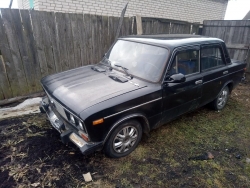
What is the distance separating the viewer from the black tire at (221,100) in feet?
14.3

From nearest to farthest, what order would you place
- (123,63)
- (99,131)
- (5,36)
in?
1. (99,131)
2. (123,63)
3. (5,36)

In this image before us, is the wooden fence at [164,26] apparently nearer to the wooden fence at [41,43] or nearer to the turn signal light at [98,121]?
the wooden fence at [41,43]

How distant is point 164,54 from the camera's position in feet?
9.67

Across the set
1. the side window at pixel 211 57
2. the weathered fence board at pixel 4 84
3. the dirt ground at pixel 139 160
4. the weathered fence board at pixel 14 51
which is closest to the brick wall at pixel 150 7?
the weathered fence board at pixel 14 51

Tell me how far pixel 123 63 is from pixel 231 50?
6.28 m

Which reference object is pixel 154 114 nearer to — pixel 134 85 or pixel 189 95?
pixel 134 85

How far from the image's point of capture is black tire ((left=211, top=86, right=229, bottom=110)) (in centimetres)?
434

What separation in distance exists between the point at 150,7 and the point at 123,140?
8470 millimetres

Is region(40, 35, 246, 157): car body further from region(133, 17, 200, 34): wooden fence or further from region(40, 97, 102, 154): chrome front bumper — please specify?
region(133, 17, 200, 34): wooden fence

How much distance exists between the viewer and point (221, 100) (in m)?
4.52

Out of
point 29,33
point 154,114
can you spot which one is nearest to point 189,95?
point 154,114

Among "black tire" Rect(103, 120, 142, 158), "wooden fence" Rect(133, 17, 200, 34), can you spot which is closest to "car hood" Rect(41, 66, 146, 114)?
"black tire" Rect(103, 120, 142, 158)

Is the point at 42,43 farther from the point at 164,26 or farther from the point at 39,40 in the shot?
the point at 164,26

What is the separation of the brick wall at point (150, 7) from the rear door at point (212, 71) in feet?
19.2
